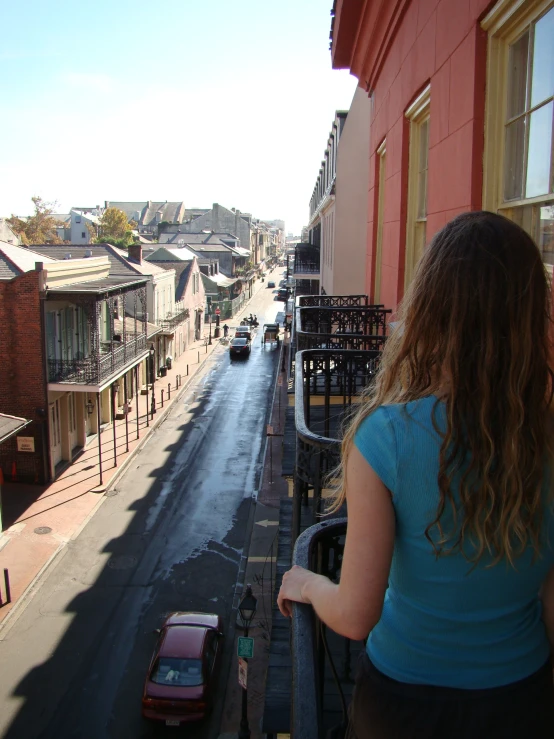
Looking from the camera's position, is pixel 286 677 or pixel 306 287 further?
pixel 306 287

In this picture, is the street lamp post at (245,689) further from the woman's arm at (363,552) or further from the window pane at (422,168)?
the woman's arm at (363,552)

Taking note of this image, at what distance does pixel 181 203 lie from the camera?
381ft

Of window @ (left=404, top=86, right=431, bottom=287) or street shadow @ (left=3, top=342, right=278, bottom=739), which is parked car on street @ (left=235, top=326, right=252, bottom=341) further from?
window @ (left=404, top=86, right=431, bottom=287)

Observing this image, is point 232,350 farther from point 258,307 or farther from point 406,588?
point 406,588

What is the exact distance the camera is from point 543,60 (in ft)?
12.7

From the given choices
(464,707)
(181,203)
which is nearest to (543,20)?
(464,707)

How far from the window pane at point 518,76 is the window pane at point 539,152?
357 millimetres

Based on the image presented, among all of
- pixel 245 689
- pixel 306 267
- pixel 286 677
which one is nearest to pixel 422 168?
pixel 286 677

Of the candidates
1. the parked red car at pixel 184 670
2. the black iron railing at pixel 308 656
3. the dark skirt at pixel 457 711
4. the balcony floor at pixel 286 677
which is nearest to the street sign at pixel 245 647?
the parked red car at pixel 184 670

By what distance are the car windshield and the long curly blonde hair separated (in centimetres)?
1087

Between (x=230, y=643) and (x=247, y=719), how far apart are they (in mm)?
2666

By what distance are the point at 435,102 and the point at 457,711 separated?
5.77 meters

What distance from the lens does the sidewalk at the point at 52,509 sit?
1557cm

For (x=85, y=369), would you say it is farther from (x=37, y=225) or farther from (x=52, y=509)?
(x=37, y=225)
